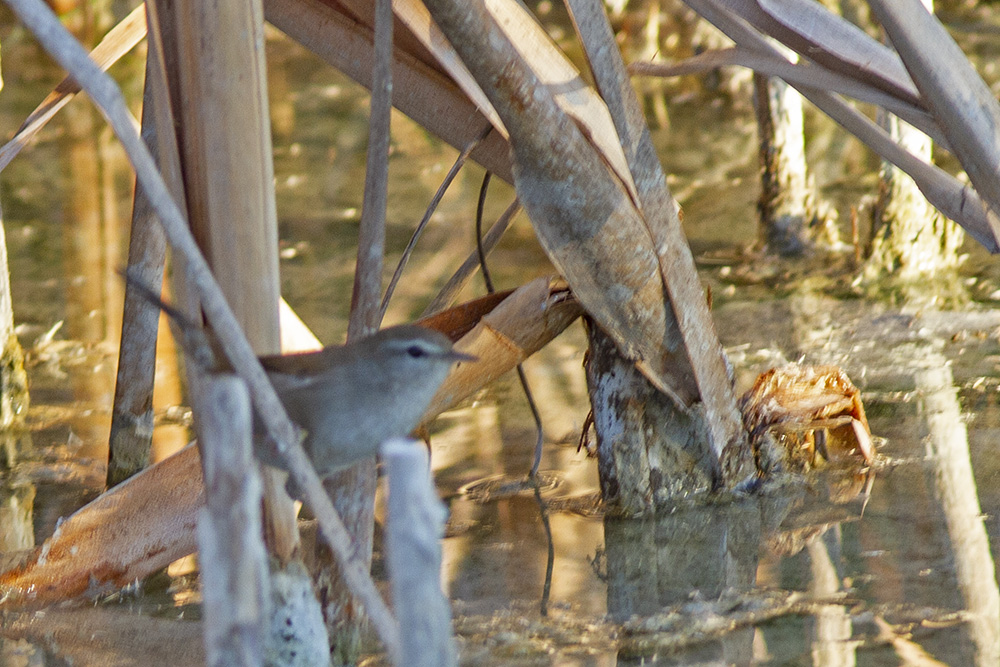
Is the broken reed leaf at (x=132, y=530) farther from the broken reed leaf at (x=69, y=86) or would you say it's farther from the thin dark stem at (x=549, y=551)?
the broken reed leaf at (x=69, y=86)

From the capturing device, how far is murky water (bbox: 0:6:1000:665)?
2533 millimetres

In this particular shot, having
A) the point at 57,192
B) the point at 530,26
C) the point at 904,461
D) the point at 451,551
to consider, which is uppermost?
the point at 57,192

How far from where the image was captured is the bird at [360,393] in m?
1.67

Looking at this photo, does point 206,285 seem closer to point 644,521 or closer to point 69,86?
Result: point 69,86

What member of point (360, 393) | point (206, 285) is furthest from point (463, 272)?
point (206, 285)

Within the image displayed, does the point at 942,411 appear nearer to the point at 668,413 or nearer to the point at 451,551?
the point at 668,413

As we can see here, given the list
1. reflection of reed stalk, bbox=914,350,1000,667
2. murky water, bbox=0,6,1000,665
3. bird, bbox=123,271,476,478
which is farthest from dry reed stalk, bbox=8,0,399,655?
reflection of reed stalk, bbox=914,350,1000,667

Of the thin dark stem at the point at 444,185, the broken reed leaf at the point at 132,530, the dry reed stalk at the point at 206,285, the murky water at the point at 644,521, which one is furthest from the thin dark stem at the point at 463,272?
the dry reed stalk at the point at 206,285

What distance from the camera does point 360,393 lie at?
168 cm

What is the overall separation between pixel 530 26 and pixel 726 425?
124 centimetres

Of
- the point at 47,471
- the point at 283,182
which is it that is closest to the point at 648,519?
the point at 47,471

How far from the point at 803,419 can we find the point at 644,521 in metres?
0.57

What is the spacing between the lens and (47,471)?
12.1 ft

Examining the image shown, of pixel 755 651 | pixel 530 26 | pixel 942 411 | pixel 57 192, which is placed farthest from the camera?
pixel 57 192
